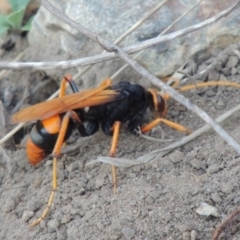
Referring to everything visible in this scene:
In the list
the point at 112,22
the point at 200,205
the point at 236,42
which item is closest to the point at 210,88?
the point at 236,42

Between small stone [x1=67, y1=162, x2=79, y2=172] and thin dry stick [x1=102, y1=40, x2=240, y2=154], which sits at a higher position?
thin dry stick [x1=102, y1=40, x2=240, y2=154]

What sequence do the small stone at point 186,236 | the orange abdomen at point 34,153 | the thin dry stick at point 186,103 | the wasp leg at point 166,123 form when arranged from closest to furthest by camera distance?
the thin dry stick at point 186,103 → the small stone at point 186,236 → the wasp leg at point 166,123 → the orange abdomen at point 34,153

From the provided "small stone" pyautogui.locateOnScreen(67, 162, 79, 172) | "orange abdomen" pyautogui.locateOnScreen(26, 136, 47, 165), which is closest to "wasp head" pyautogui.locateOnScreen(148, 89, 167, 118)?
"small stone" pyautogui.locateOnScreen(67, 162, 79, 172)

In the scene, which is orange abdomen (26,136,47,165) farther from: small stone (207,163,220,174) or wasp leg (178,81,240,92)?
small stone (207,163,220,174)

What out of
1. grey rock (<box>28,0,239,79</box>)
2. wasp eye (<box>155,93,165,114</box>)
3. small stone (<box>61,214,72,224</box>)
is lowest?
wasp eye (<box>155,93,165,114</box>)

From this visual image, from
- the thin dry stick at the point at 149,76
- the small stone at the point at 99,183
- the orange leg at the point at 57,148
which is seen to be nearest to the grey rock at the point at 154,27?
the orange leg at the point at 57,148

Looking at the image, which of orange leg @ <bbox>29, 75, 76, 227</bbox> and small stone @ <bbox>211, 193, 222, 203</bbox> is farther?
orange leg @ <bbox>29, 75, 76, 227</bbox>

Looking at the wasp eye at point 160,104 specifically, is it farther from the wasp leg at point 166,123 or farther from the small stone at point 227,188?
the small stone at point 227,188
